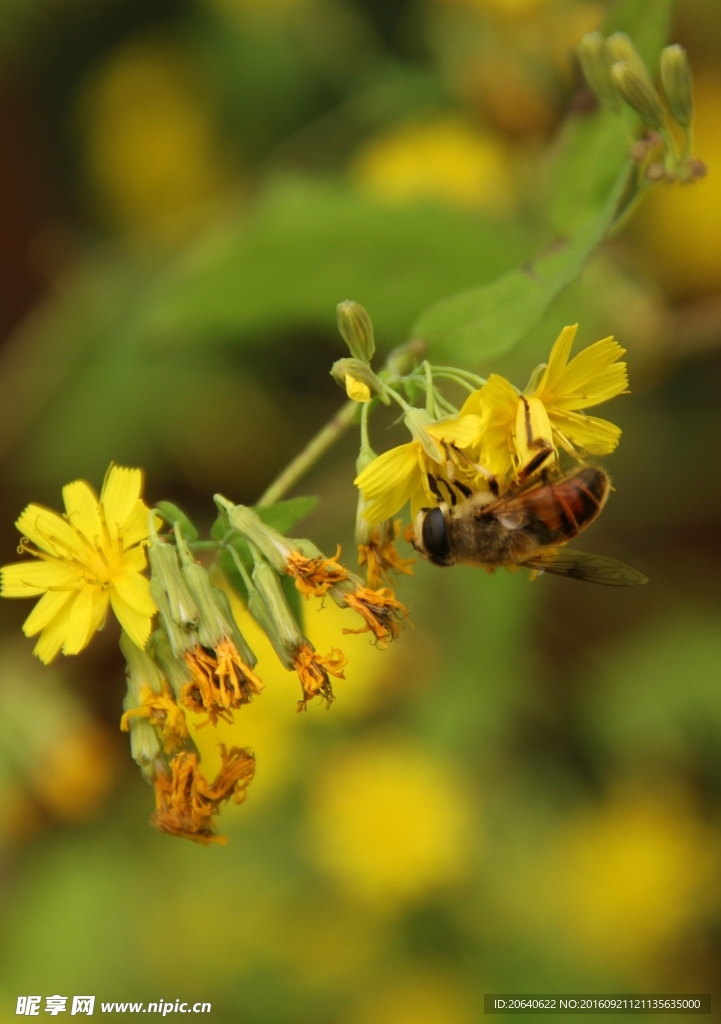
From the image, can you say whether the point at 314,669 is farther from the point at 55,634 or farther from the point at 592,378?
the point at 592,378

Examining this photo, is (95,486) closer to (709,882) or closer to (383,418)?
(383,418)

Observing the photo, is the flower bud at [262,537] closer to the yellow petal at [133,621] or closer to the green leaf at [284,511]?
the green leaf at [284,511]

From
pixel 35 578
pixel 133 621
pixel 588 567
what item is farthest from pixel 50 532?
pixel 588 567

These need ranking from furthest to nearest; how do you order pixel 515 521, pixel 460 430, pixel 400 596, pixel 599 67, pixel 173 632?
1. pixel 400 596
2. pixel 599 67
3. pixel 515 521
4. pixel 173 632
5. pixel 460 430

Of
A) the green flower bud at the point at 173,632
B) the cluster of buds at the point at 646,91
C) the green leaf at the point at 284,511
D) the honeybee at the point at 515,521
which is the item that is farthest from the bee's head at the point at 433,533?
the cluster of buds at the point at 646,91

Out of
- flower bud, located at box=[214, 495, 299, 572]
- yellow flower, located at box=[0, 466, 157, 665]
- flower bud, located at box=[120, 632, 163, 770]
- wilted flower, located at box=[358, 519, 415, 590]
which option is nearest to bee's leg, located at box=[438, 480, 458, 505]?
wilted flower, located at box=[358, 519, 415, 590]

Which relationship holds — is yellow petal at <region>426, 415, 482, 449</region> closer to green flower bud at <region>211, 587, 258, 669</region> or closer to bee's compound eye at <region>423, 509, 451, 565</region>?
bee's compound eye at <region>423, 509, 451, 565</region>
